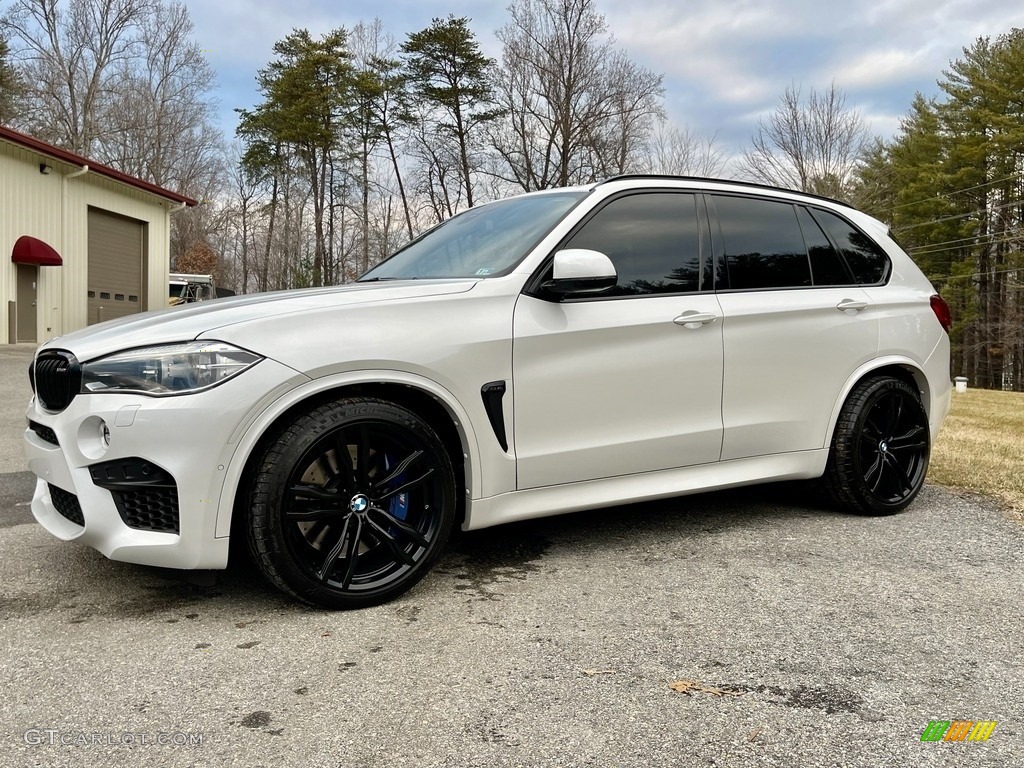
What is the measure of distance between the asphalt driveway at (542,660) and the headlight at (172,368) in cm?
85

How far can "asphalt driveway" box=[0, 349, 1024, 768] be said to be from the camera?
1.98 m

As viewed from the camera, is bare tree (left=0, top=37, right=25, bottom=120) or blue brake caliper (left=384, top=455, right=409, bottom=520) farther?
bare tree (left=0, top=37, right=25, bottom=120)

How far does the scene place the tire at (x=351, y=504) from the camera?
8.80 feet

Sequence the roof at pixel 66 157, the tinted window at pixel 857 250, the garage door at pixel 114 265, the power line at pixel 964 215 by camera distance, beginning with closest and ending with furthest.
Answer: the tinted window at pixel 857 250 < the roof at pixel 66 157 < the garage door at pixel 114 265 < the power line at pixel 964 215

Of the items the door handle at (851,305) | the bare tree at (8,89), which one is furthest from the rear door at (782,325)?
the bare tree at (8,89)

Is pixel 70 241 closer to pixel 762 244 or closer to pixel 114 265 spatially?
pixel 114 265

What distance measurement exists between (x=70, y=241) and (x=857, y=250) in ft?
67.8

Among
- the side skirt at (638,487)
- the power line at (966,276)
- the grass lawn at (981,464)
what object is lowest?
the grass lawn at (981,464)

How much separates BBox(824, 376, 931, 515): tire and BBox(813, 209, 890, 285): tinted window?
60cm

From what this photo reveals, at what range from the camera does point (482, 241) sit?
376 cm

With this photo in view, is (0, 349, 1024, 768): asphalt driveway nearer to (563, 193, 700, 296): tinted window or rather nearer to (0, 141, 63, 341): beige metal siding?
(563, 193, 700, 296): tinted window

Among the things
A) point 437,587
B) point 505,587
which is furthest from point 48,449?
point 505,587

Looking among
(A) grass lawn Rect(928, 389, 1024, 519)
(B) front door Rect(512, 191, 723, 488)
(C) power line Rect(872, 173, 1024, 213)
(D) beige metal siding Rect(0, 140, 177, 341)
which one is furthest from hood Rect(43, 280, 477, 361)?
(C) power line Rect(872, 173, 1024, 213)
